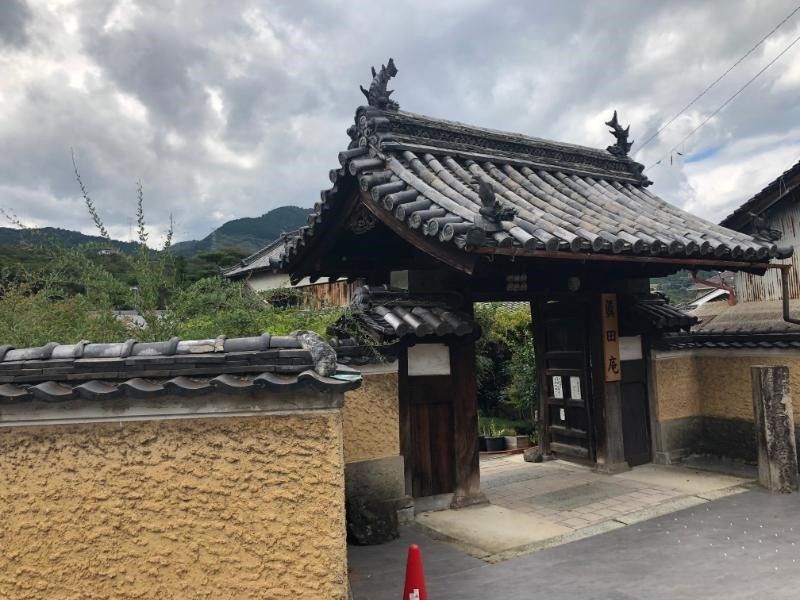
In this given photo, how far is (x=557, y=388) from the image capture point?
10.6 meters

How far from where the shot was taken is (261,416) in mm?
3652

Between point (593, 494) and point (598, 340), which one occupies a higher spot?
point (598, 340)

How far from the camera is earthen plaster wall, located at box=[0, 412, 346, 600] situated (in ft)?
11.6

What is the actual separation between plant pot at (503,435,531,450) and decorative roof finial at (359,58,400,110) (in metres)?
8.63

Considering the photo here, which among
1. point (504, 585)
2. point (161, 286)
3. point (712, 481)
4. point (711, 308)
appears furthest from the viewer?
point (711, 308)

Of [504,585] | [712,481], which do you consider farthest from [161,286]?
[712,481]

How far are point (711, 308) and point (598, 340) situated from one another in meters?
6.19

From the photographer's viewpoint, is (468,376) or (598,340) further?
(598,340)

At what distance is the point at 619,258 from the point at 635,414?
12.8ft

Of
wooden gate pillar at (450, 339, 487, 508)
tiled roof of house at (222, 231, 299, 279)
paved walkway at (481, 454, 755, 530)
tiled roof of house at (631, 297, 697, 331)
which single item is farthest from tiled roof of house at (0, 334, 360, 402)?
tiled roof of house at (222, 231, 299, 279)

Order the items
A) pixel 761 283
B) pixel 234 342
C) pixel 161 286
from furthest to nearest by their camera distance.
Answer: pixel 761 283
pixel 161 286
pixel 234 342

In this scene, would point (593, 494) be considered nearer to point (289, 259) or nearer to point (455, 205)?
point (455, 205)

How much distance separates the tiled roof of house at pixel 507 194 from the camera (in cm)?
658

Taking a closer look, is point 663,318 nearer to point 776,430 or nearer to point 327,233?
point 776,430
